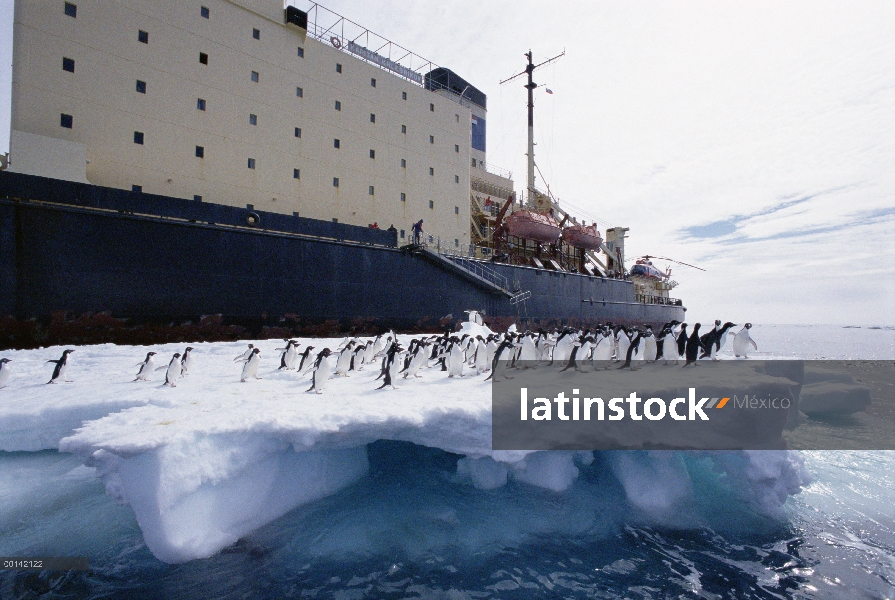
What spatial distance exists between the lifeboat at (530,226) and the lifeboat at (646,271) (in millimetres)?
14873

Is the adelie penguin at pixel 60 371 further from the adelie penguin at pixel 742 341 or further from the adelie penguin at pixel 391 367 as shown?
the adelie penguin at pixel 742 341

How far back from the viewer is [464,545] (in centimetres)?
436

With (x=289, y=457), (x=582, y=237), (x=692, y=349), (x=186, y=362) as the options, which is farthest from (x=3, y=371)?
(x=582, y=237)

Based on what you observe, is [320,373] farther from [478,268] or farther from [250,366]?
[478,268]

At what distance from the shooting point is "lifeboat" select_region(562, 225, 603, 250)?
80.2 ft

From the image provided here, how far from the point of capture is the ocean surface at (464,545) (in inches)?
147

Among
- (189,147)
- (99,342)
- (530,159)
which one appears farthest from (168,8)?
(530,159)

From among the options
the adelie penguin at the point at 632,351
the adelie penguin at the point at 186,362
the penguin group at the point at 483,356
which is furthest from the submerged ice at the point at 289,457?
the adelie penguin at the point at 632,351

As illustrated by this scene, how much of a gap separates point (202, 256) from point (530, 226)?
14645mm

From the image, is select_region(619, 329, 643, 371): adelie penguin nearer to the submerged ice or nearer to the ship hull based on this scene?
the submerged ice

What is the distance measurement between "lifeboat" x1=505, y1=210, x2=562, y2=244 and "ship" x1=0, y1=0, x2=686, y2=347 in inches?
86.0

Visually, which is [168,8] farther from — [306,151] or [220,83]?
[306,151]

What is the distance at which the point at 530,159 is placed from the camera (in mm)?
27516

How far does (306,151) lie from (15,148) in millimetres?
7590
